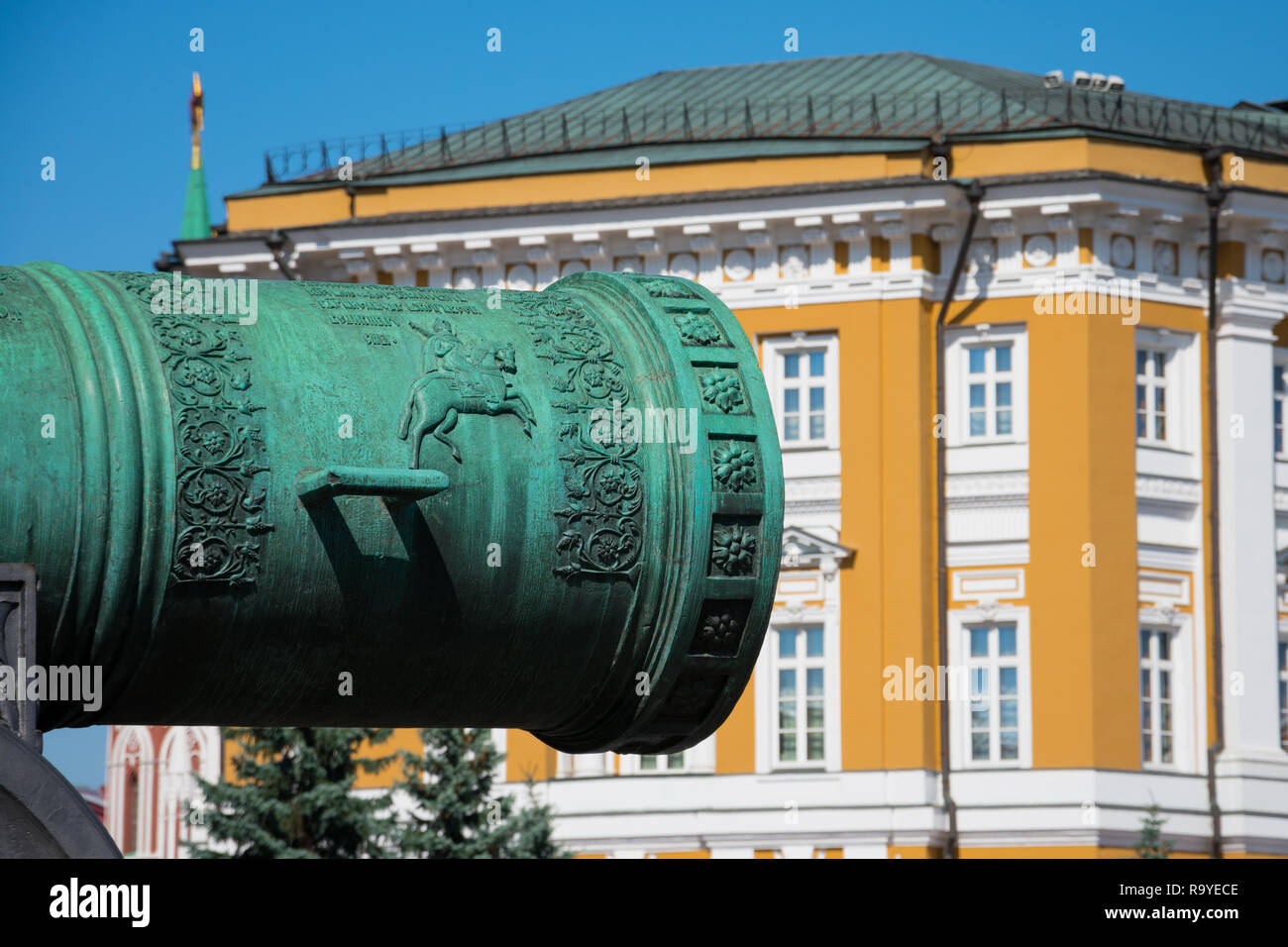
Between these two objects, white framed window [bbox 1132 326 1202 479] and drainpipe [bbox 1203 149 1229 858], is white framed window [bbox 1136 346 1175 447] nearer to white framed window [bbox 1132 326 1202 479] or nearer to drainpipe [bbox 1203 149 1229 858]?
white framed window [bbox 1132 326 1202 479]

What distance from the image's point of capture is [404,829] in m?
27.8

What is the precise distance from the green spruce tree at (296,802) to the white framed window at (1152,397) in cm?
1149

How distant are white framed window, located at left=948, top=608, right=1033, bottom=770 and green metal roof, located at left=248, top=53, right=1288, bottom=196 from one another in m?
5.67

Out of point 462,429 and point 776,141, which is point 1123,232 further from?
Answer: point 462,429

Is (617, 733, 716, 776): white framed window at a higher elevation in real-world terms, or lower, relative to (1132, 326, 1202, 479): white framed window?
lower

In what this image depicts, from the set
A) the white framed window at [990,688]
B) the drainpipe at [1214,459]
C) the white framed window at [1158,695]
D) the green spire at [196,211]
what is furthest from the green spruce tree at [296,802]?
the green spire at [196,211]

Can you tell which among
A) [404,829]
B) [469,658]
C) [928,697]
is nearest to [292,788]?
[404,829]

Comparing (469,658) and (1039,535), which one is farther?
(1039,535)

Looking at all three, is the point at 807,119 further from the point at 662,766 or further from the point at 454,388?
the point at 454,388

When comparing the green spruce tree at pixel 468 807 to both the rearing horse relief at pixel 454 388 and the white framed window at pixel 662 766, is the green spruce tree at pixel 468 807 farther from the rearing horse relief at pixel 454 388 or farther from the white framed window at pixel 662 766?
the rearing horse relief at pixel 454 388

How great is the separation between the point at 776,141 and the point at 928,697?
6833 millimetres

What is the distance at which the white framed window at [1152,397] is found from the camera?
1369 inches

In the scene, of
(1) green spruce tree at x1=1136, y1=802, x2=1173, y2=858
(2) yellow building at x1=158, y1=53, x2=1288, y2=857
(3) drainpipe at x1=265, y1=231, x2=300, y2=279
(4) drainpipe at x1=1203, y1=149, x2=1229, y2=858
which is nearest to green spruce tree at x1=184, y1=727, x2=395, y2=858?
(2) yellow building at x1=158, y1=53, x2=1288, y2=857

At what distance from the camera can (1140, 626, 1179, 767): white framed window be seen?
3388cm
